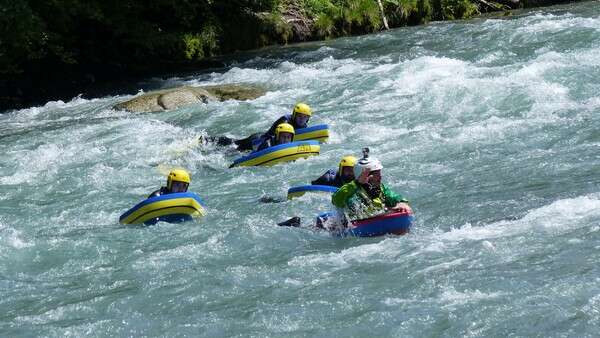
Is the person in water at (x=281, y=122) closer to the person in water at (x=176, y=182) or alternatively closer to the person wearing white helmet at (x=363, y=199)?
the person in water at (x=176, y=182)

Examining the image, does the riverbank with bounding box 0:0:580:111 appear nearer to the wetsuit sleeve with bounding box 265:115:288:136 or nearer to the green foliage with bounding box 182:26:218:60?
the green foliage with bounding box 182:26:218:60

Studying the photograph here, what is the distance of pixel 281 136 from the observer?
41.6 feet

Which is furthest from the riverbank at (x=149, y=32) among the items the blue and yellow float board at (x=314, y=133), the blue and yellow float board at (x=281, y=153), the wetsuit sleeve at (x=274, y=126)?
the blue and yellow float board at (x=281, y=153)

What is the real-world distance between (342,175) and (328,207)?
1.69 ft

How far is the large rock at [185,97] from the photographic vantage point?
17.2 metres

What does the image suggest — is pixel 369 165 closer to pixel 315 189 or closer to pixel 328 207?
pixel 315 189

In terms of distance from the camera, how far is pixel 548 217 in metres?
8.15

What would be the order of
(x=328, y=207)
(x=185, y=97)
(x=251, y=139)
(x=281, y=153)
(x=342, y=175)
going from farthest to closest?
(x=185, y=97)
(x=251, y=139)
(x=281, y=153)
(x=328, y=207)
(x=342, y=175)

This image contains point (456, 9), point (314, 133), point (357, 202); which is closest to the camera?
point (357, 202)

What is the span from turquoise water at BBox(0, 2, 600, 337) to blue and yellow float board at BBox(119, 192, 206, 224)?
Answer: 0.18 meters

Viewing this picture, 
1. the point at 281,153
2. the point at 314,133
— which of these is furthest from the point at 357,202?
the point at 314,133

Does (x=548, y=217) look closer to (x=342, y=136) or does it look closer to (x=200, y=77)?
(x=342, y=136)

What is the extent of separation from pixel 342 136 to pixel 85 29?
11.1 m

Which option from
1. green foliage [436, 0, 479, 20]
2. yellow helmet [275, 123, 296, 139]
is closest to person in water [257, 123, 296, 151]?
yellow helmet [275, 123, 296, 139]
